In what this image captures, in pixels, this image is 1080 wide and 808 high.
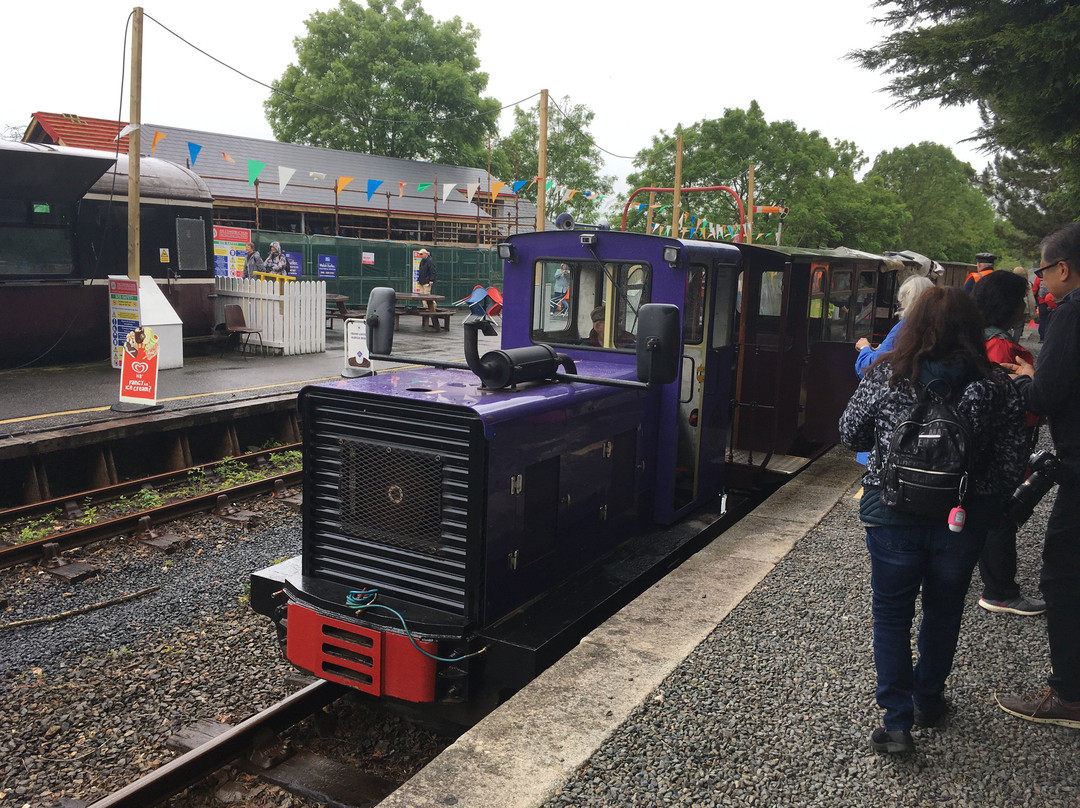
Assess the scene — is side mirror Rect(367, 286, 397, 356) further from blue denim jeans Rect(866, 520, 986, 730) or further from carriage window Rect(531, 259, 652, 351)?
blue denim jeans Rect(866, 520, 986, 730)

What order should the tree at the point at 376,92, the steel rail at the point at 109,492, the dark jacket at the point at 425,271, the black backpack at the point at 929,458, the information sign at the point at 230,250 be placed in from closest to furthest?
the black backpack at the point at 929,458 < the steel rail at the point at 109,492 < the information sign at the point at 230,250 < the dark jacket at the point at 425,271 < the tree at the point at 376,92

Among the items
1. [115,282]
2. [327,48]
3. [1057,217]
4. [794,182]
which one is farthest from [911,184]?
[115,282]

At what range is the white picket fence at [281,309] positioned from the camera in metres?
16.4

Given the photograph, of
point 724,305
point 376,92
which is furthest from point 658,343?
point 376,92

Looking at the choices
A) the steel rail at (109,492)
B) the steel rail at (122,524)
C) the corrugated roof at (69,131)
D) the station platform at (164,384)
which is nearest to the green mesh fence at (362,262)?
the corrugated roof at (69,131)

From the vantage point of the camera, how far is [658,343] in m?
4.34

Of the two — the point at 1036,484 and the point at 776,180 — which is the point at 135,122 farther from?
the point at 776,180

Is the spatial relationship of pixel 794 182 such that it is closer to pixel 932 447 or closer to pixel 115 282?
pixel 115 282

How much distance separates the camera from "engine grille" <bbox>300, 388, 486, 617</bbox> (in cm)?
410

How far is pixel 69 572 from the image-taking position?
661cm

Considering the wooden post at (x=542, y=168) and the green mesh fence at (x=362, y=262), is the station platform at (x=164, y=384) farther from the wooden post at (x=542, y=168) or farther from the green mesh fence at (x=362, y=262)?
the green mesh fence at (x=362, y=262)

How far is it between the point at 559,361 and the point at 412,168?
36.5 m

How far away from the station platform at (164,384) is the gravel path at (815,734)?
26.7 ft

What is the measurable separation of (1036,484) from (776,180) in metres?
34.1
